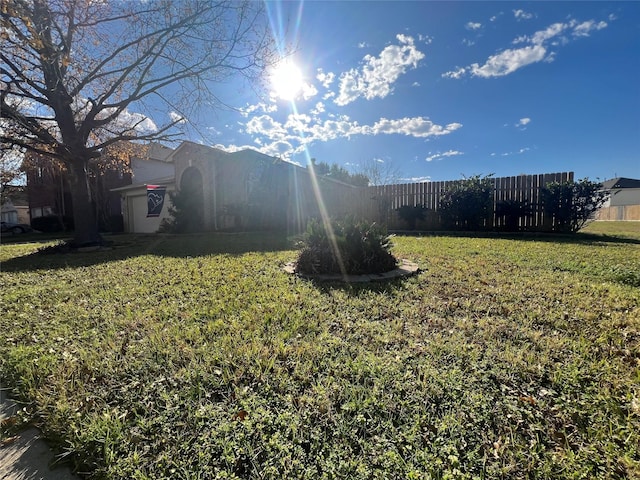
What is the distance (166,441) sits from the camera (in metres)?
1.62

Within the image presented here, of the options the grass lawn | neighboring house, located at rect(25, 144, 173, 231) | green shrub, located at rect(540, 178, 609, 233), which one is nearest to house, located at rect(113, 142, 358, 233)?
neighboring house, located at rect(25, 144, 173, 231)

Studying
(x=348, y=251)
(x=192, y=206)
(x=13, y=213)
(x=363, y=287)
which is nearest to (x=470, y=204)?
(x=348, y=251)

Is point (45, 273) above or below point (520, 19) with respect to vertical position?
below

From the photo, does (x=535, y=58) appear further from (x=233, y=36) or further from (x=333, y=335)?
(x=333, y=335)

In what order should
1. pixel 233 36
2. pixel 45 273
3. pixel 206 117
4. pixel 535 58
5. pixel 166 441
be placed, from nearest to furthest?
pixel 166 441, pixel 45 273, pixel 233 36, pixel 535 58, pixel 206 117

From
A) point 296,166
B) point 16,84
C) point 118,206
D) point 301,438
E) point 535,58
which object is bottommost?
point 301,438

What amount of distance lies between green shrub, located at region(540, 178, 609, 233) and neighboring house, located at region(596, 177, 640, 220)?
2125 centimetres

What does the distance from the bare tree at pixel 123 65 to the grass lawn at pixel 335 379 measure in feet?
21.9

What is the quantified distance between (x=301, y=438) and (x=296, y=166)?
596 inches

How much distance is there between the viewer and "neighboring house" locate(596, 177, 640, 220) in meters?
25.1

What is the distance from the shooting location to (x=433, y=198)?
14.1m

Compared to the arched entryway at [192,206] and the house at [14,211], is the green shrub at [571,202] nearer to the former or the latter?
the arched entryway at [192,206]

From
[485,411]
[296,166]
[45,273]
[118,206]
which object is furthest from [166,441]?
[118,206]

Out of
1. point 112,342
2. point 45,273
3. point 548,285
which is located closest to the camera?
point 112,342
